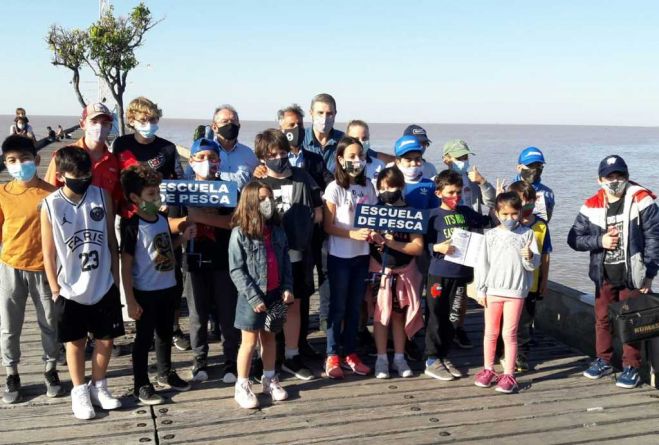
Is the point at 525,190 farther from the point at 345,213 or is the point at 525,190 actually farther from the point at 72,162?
the point at 72,162

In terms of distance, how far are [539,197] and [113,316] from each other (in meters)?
3.85

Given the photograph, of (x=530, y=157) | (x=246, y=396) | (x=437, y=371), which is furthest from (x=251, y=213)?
(x=530, y=157)

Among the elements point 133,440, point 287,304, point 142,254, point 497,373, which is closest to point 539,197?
point 497,373

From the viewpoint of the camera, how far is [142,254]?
482 centimetres

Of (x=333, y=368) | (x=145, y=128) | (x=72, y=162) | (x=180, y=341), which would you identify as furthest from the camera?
(x=180, y=341)

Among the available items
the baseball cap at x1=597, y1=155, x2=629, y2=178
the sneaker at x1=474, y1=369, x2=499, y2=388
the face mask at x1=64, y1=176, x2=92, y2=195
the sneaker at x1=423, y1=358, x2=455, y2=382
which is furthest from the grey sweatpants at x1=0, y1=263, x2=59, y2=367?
the baseball cap at x1=597, y1=155, x2=629, y2=178

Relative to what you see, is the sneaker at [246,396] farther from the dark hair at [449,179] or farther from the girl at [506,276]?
the dark hair at [449,179]

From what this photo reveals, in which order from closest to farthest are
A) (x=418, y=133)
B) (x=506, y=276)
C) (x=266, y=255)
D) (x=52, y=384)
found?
(x=266, y=255)
(x=52, y=384)
(x=506, y=276)
(x=418, y=133)

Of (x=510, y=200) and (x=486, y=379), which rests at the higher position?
(x=510, y=200)

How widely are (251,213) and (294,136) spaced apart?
1.17 m

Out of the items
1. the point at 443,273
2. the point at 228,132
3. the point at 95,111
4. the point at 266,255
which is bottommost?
the point at 443,273

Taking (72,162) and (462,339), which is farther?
(462,339)

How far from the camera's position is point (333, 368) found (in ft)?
17.8

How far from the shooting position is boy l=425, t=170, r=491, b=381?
555 cm
